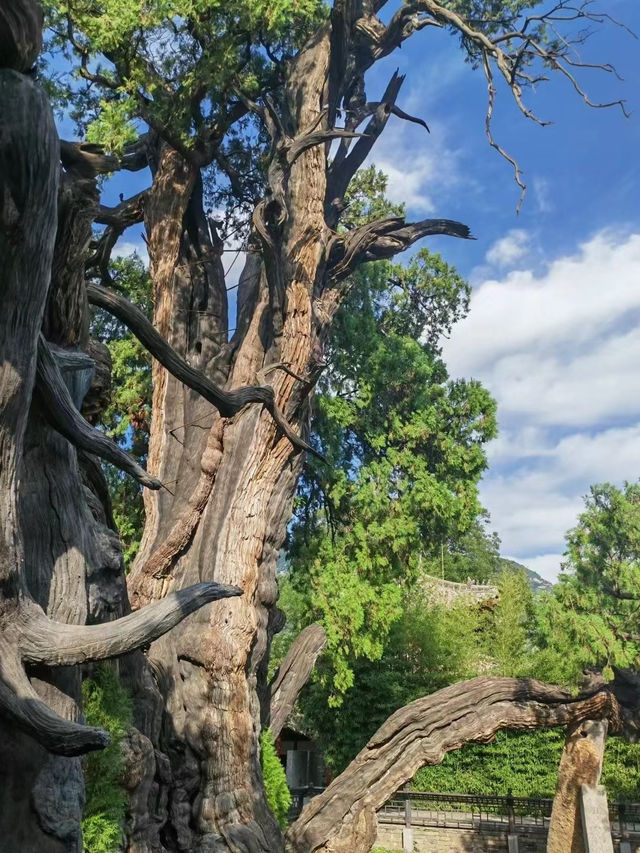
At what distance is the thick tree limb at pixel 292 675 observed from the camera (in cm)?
898

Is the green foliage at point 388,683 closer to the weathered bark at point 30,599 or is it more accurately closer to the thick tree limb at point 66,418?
the thick tree limb at point 66,418

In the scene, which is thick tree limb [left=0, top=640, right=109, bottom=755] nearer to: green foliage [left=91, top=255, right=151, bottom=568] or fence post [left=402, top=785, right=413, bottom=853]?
green foliage [left=91, top=255, right=151, bottom=568]

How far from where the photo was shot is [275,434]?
8.09 m

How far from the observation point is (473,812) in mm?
17172

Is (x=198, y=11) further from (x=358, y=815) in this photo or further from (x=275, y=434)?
(x=358, y=815)

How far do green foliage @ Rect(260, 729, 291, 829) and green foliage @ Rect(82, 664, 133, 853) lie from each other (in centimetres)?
377

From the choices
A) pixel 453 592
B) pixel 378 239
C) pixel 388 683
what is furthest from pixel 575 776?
pixel 453 592

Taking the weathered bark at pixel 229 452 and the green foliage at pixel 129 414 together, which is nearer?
the weathered bark at pixel 229 452

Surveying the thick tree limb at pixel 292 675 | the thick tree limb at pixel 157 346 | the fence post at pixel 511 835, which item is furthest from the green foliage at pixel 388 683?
the thick tree limb at pixel 157 346

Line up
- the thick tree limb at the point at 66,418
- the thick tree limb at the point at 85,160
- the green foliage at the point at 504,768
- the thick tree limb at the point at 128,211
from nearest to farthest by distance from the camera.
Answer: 1. the thick tree limb at the point at 66,418
2. the thick tree limb at the point at 85,160
3. the thick tree limb at the point at 128,211
4. the green foliage at the point at 504,768

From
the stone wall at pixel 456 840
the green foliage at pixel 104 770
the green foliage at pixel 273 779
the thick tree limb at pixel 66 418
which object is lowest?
the stone wall at pixel 456 840

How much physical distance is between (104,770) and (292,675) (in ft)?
17.5

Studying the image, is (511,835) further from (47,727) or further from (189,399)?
(47,727)

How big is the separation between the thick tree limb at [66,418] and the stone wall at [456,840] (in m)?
15.4
